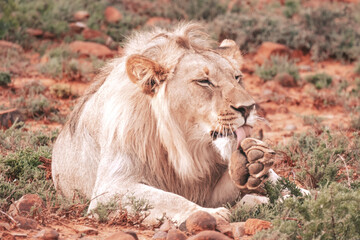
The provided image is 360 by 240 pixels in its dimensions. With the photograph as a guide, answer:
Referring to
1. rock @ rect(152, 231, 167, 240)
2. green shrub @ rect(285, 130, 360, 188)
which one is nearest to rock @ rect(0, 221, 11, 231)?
rock @ rect(152, 231, 167, 240)

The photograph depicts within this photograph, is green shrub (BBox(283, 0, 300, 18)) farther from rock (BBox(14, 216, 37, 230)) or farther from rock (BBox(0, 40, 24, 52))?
rock (BBox(14, 216, 37, 230))

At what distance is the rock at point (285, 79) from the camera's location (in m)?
12.3

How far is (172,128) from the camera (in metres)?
4.94

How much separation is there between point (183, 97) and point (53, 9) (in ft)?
34.0

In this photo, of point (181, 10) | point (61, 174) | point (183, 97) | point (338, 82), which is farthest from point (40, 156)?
point (181, 10)

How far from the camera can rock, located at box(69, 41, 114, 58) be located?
12.8 m

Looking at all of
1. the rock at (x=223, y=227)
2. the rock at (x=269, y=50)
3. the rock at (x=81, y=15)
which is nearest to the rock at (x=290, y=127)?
the rock at (x=269, y=50)

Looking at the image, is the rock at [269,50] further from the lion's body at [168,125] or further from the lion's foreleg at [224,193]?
the lion's foreleg at [224,193]

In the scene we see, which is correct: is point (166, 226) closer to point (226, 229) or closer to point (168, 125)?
point (226, 229)

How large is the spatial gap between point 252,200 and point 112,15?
35.3ft

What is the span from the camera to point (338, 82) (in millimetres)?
12609

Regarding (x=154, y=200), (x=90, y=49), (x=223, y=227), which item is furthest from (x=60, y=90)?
(x=223, y=227)

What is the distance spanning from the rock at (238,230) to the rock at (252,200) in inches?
26.1

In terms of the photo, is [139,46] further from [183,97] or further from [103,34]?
[103,34]
